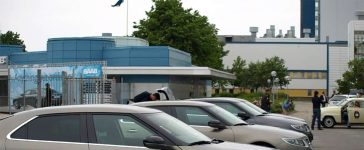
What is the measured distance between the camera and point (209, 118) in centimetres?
1190

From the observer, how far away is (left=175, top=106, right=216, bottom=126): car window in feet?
39.1

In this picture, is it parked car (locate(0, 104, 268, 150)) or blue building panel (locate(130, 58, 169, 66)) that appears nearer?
parked car (locate(0, 104, 268, 150))

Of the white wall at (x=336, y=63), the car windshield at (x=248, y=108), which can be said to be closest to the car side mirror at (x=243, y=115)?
the car windshield at (x=248, y=108)

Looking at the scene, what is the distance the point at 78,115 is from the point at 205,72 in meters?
30.4

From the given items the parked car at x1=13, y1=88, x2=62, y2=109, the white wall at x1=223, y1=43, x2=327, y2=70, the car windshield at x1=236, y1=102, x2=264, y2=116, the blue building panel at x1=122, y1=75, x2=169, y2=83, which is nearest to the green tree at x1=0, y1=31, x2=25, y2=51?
the white wall at x1=223, y1=43, x2=327, y2=70

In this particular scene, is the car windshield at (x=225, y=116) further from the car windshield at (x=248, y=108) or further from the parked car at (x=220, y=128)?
the car windshield at (x=248, y=108)

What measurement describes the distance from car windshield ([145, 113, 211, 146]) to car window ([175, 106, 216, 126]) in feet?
12.2

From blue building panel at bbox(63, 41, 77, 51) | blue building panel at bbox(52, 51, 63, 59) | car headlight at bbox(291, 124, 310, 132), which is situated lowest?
car headlight at bbox(291, 124, 310, 132)

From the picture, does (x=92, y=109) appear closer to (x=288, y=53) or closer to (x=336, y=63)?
(x=336, y=63)

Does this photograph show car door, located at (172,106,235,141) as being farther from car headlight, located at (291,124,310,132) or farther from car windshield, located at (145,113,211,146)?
car headlight, located at (291,124,310,132)

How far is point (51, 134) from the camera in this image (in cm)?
775

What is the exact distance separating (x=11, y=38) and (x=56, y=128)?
7676cm

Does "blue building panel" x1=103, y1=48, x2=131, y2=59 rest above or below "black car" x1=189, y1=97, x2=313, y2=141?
above

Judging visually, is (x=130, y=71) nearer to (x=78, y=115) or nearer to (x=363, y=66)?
(x=78, y=115)
